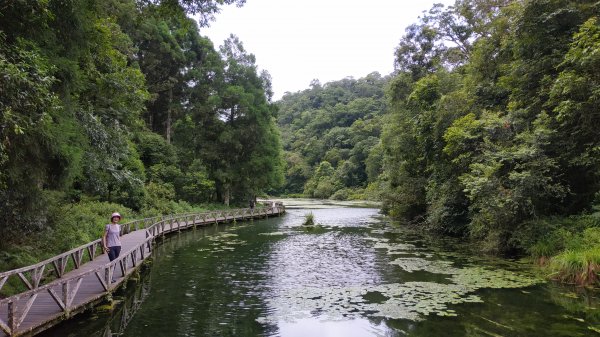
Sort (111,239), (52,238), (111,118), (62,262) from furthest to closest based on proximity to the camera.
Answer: (111,118)
(52,238)
(111,239)
(62,262)

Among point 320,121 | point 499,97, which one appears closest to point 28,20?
point 499,97

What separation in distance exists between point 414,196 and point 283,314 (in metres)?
21.4

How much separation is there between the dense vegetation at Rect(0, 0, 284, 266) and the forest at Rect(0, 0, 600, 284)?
0.19 ft

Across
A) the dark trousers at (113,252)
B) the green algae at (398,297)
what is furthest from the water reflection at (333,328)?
the dark trousers at (113,252)

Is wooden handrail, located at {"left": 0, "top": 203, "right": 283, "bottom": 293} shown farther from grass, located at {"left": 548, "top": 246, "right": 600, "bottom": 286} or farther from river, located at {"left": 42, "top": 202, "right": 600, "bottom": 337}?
grass, located at {"left": 548, "top": 246, "right": 600, "bottom": 286}

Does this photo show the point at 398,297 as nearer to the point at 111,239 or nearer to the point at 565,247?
the point at 565,247

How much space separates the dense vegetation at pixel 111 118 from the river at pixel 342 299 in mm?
3639

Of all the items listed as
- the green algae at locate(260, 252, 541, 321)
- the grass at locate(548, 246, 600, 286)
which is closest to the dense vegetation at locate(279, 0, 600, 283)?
the grass at locate(548, 246, 600, 286)

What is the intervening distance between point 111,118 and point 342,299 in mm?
12962

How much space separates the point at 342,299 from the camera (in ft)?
35.6

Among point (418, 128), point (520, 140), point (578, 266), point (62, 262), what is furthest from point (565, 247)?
point (62, 262)

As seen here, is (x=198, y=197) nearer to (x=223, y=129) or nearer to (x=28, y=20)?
(x=223, y=129)

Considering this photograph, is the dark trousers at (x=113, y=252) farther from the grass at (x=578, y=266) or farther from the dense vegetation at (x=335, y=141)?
the dense vegetation at (x=335, y=141)

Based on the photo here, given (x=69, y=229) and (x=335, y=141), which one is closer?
(x=69, y=229)
